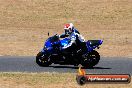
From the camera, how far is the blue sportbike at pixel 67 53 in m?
21.4

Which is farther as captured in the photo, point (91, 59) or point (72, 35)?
point (91, 59)

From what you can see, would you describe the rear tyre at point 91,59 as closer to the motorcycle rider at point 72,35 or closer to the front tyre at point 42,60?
the motorcycle rider at point 72,35

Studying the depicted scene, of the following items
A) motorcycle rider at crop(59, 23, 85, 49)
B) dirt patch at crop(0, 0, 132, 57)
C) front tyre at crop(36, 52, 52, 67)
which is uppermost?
motorcycle rider at crop(59, 23, 85, 49)

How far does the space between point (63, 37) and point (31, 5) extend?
2176cm

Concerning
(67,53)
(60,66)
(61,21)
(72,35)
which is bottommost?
(61,21)

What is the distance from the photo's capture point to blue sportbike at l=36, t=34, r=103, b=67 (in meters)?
21.4

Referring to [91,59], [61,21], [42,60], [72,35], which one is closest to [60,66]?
[42,60]

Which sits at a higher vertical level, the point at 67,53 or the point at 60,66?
the point at 67,53

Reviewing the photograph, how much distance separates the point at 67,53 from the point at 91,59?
0.91 meters

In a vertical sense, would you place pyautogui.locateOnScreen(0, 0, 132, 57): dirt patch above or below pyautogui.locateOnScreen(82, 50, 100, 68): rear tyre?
below

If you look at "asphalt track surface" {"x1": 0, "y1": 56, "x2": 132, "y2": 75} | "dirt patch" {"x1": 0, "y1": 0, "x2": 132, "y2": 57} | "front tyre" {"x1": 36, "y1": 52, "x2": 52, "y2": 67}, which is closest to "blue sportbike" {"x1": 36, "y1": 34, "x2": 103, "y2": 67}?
"front tyre" {"x1": 36, "y1": 52, "x2": 52, "y2": 67}

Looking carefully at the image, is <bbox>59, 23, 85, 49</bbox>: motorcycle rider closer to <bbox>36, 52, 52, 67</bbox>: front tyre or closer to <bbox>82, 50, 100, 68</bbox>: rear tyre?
<bbox>82, 50, 100, 68</bbox>: rear tyre

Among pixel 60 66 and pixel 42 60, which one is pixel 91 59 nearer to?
pixel 60 66

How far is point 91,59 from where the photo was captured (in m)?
21.5
